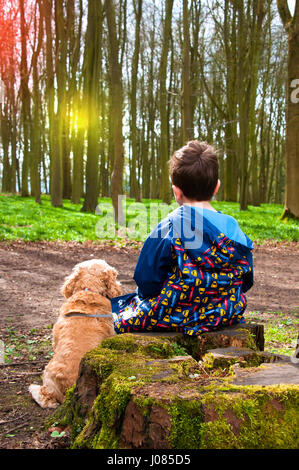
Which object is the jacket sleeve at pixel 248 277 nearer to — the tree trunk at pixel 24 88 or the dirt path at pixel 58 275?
the dirt path at pixel 58 275

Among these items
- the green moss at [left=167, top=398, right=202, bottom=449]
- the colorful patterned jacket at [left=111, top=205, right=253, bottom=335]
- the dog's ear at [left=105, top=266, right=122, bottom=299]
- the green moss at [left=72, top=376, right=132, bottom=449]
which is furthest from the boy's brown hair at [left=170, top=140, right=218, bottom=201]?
the green moss at [left=167, top=398, right=202, bottom=449]

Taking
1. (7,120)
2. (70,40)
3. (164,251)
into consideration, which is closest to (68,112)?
(70,40)

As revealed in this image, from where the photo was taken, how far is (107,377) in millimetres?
2088

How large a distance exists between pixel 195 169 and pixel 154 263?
699 millimetres

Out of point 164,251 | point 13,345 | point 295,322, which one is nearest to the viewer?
point 164,251

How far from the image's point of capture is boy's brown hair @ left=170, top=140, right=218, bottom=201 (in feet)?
9.27

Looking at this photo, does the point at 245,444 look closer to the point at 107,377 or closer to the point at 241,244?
the point at 107,377

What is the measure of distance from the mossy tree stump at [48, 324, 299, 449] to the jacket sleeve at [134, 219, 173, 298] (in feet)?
2.44

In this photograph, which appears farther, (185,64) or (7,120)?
(7,120)

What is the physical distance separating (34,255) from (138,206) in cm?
1021

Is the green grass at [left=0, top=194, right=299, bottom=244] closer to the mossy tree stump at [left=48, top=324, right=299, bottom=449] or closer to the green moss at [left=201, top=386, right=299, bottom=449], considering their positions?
→ the mossy tree stump at [left=48, top=324, right=299, bottom=449]

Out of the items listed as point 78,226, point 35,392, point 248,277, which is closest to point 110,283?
point 35,392

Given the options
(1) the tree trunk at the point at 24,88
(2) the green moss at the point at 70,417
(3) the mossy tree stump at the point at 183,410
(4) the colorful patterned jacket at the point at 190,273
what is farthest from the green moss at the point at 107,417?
(1) the tree trunk at the point at 24,88

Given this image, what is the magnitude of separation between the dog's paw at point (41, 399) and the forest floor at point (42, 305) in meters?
0.05
